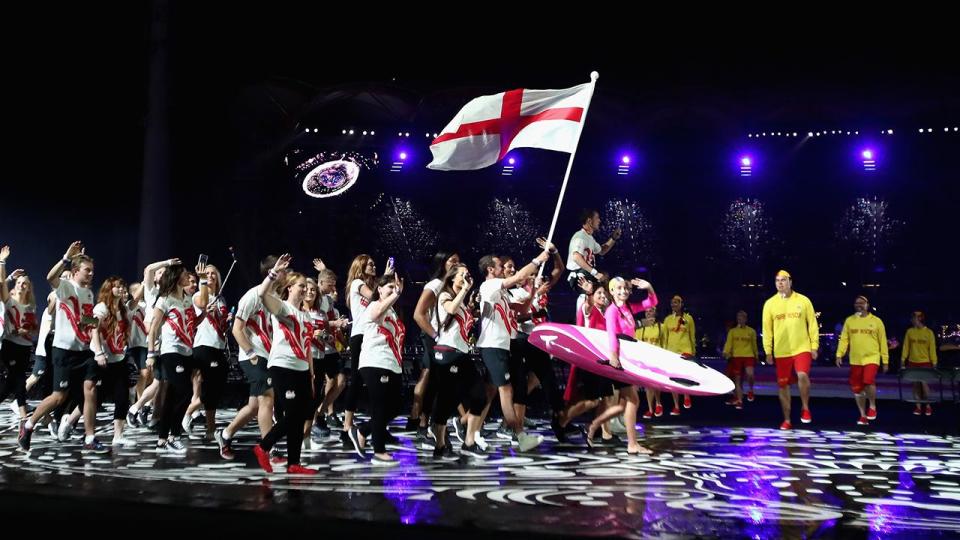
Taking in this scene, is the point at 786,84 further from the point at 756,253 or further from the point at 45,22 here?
the point at 45,22

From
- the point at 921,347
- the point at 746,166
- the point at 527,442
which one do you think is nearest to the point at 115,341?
the point at 527,442

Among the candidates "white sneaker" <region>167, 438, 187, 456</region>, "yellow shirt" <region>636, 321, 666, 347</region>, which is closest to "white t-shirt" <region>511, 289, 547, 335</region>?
"white sneaker" <region>167, 438, 187, 456</region>

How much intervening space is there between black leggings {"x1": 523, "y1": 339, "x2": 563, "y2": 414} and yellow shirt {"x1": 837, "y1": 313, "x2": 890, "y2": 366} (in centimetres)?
463

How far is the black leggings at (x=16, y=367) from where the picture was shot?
9938 millimetres

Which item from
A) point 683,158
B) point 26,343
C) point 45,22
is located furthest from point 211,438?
point 683,158

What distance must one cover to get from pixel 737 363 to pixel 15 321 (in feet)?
34.4

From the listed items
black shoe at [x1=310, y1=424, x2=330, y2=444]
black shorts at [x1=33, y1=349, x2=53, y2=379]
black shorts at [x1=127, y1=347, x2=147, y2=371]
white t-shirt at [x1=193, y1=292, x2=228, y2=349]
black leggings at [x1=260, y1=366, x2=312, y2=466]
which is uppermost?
white t-shirt at [x1=193, y1=292, x2=228, y2=349]

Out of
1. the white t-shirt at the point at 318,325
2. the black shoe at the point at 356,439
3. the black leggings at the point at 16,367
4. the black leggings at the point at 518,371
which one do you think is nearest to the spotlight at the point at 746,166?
the black leggings at the point at 518,371

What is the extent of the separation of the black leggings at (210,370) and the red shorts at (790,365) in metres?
6.43

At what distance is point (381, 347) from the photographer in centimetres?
695

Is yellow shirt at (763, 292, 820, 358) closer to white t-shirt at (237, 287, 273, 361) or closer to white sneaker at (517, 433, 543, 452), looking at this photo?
white sneaker at (517, 433, 543, 452)

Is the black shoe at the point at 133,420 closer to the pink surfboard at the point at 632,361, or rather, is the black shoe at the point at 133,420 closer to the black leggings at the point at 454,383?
the black leggings at the point at 454,383

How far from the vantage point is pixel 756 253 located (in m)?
23.5

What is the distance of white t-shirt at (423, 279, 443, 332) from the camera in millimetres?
7609
